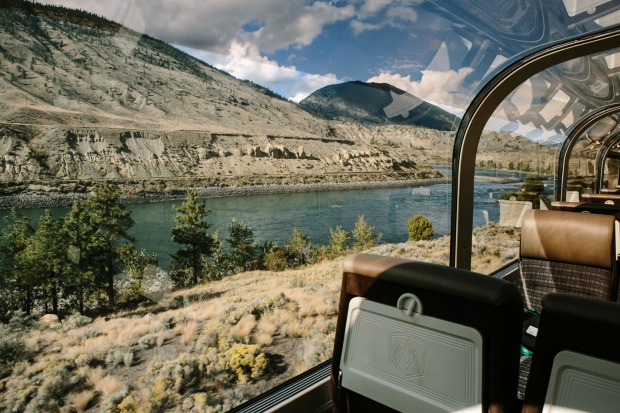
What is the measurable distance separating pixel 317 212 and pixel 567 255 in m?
4.37

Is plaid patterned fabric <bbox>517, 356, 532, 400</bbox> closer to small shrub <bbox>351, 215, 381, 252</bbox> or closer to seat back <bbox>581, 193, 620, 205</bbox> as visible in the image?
small shrub <bbox>351, 215, 381, 252</bbox>

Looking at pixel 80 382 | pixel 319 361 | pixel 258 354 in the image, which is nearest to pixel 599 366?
pixel 319 361

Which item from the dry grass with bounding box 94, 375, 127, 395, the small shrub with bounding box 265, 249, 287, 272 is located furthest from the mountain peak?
the dry grass with bounding box 94, 375, 127, 395

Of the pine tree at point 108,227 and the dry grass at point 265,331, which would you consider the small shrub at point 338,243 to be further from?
the pine tree at point 108,227

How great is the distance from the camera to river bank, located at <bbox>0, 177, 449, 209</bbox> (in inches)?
98.1

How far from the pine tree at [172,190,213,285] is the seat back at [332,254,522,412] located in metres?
3.04

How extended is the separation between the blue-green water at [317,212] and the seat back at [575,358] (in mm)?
2781

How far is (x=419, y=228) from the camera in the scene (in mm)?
7395

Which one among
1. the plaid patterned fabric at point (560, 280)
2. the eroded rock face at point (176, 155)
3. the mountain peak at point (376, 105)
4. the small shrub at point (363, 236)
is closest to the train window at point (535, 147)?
the mountain peak at point (376, 105)

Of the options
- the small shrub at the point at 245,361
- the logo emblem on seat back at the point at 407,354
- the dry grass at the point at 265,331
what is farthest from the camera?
the dry grass at the point at 265,331

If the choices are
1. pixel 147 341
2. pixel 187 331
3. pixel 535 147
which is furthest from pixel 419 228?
pixel 147 341

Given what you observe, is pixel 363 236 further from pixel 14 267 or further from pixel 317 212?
pixel 14 267

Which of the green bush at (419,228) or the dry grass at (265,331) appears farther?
the green bush at (419,228)

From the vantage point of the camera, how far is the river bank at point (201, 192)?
2.49 meters
